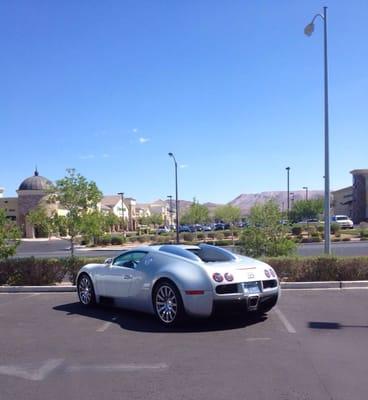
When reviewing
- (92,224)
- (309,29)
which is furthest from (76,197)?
(309,29)

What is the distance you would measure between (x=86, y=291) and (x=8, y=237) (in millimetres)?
5049

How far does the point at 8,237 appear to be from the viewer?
47.8ft

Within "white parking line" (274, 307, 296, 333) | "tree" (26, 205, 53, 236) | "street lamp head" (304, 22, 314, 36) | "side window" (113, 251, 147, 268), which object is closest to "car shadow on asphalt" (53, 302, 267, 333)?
"white parking line" (274, 307, 296, 333)

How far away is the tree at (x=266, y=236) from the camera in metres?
15.2

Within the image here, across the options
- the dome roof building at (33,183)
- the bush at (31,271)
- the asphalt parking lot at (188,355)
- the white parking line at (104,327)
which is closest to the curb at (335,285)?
the asphalt parking lot at (188,355)

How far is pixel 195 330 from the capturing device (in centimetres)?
805

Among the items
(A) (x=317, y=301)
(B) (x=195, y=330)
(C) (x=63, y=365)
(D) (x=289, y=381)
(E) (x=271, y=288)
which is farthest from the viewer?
(A) (x=317, y=301)

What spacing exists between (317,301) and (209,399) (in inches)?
232

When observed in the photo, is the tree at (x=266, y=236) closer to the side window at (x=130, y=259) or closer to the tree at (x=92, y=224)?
the tree at (x=92, y=224)

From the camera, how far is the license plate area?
823cm

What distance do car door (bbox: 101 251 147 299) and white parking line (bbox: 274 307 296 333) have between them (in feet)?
8.28

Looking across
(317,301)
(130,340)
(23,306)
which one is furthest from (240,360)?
(23,306)

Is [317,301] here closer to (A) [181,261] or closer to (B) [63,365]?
(A) [181,261]

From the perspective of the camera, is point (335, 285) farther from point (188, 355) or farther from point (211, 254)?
point (188, 355)
